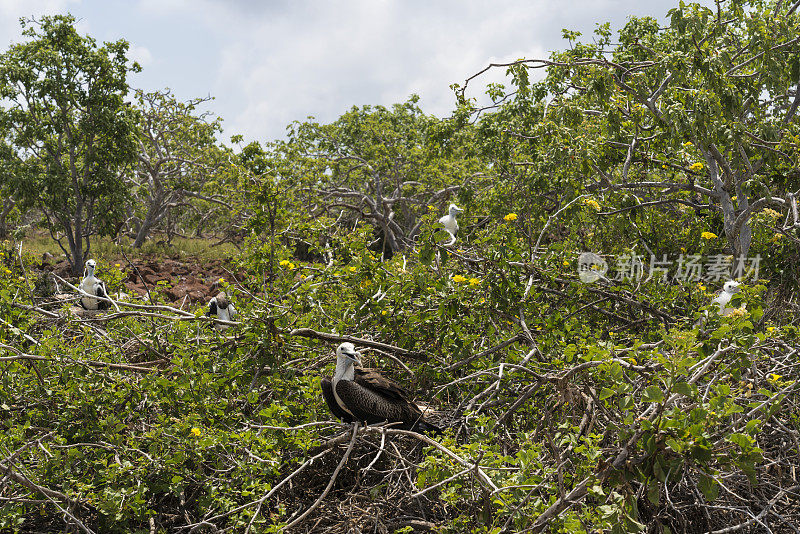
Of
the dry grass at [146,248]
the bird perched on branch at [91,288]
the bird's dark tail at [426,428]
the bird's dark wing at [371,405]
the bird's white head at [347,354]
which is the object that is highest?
the dry grass at [146,248]

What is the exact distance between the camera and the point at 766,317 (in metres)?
5.88

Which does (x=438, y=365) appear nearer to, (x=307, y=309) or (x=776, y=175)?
(x=307, y=309)

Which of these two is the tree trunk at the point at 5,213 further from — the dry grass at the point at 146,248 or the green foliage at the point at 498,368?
the green foliage at the point at 498,368

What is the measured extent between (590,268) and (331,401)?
2200mm

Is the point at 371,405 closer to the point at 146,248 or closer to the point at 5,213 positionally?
the point at 146,248

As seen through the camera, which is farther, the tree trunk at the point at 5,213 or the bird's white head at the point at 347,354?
the tree trunk at the point at 5,213

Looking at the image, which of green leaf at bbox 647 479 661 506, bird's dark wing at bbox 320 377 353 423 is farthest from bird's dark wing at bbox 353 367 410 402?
green leaf at bbox 647 479 661 506

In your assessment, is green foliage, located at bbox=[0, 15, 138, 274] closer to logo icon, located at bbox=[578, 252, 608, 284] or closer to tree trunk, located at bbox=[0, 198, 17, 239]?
tree trunk, located at bbox=[0, 198, 17, 239]

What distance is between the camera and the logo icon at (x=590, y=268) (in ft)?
15.7

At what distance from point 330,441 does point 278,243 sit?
1.85 m

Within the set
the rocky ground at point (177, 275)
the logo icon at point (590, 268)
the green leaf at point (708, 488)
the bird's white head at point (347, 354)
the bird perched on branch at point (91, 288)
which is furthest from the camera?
the rocky ground at point (177, 275)

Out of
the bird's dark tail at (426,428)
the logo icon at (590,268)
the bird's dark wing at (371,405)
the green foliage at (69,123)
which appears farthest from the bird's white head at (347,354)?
the green foliage at (69,123)

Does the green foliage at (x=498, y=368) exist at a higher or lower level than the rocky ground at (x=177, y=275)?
lower

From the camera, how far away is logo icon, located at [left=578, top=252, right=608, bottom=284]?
15.7ft
